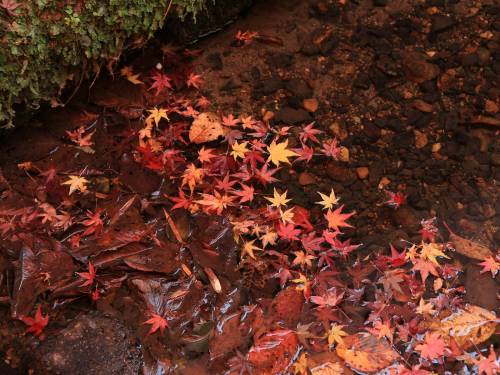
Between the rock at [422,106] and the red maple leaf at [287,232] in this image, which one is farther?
the rock at [422,106]

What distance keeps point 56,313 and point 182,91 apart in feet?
5.39

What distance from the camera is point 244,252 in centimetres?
285

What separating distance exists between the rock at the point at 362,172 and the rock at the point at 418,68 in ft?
2.76

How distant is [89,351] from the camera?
2.24m

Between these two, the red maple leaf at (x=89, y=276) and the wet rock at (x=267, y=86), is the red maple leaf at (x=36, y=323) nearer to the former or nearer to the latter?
the red maple leaf at (x=89, y=276)

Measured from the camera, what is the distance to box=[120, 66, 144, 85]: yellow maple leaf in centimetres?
330

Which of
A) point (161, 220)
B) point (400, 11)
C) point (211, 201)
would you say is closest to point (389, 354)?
point (211, 201)

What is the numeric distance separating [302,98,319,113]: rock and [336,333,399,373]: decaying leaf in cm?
152

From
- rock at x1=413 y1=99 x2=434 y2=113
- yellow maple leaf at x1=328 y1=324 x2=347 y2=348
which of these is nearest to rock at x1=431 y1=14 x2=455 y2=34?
rock at x1=413 y1=99 x2=434 y2=113

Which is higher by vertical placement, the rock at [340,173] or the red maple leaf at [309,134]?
the red maple leaf at [309,134]

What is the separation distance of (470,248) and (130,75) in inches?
96.9

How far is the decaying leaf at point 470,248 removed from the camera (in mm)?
3014

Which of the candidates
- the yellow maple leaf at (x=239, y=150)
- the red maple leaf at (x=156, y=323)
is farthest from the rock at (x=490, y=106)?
the red maple leaf at (x=156, y=323)

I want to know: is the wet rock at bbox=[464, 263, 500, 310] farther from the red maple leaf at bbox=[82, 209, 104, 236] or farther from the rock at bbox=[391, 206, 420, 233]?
the red maple leaf at bbox=[82, 209, 104, 236]
